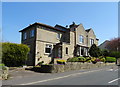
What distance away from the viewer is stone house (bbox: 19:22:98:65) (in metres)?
23.5

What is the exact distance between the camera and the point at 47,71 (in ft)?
51.4

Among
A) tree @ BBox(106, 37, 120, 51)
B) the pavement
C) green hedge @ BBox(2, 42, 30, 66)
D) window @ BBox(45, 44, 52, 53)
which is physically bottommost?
the pavement

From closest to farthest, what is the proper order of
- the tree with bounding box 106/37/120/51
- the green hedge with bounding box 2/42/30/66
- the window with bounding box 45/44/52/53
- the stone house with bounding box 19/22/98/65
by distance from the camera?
the green hedge with bounding box 2/42/30/66 → the stone house with bounding box 19/22/98/65 → the window with bounding box 45/44/52/53 → the tree with bounding box 106/37/120/51

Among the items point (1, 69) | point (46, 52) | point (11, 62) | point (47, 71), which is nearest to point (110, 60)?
point (46, 52)

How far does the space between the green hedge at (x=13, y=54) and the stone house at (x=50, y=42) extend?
4.67 meters

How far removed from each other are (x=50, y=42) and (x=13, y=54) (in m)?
9.62

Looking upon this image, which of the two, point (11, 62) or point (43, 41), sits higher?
point (43, 41)

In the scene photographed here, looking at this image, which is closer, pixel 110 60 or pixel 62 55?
pixel 62 55

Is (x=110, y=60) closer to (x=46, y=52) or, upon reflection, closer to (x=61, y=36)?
(x=61, y=36)

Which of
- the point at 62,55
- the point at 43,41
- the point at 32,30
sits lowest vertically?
the point at 62,55

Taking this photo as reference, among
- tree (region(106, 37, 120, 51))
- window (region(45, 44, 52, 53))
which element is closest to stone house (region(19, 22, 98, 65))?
window (region(45, 44, 52, 53))

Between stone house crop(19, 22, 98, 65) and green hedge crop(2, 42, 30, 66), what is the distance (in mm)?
4675

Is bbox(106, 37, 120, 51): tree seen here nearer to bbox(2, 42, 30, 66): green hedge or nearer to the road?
the road

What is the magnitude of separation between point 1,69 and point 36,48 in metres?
11.6
